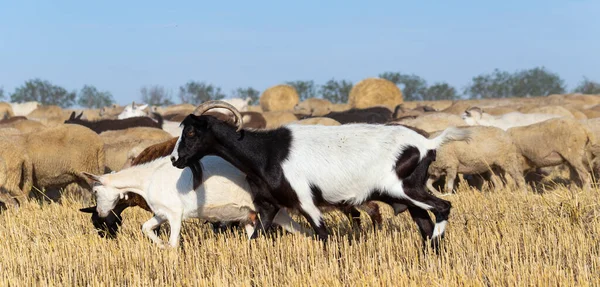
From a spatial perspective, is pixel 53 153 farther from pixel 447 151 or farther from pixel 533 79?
pixel 533 79

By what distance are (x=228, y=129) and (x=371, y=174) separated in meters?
1.51

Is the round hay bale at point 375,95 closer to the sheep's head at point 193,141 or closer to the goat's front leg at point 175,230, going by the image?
the goat's front leg at point 175,230

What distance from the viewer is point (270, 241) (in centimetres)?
778

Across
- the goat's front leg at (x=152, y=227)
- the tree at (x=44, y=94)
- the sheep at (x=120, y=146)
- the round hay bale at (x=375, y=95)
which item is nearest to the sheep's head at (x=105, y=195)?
the goat's front leg at (x=152, y=227)

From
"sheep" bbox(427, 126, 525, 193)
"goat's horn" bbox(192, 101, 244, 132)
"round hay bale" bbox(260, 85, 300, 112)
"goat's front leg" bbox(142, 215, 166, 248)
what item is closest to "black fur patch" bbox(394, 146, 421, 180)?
"goat's horn" bbox(192, 101, 244, 132)

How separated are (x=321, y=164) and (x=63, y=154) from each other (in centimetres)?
674

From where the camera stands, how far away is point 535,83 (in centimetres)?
8500

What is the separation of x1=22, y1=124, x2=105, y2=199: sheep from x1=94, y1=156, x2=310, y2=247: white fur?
4.78 metres

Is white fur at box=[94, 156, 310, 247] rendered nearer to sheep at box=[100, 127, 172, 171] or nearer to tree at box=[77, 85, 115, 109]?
sheep at box=[100, 127, 172, 171]

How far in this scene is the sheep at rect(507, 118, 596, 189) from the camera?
14109 mm

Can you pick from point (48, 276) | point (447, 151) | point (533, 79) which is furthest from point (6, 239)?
point (533, 79)

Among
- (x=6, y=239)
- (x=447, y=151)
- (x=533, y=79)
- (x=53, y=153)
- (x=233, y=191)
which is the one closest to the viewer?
(x=233, y=191)

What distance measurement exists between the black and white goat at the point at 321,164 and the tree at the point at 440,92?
7411 cm

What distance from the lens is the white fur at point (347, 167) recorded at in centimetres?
752
